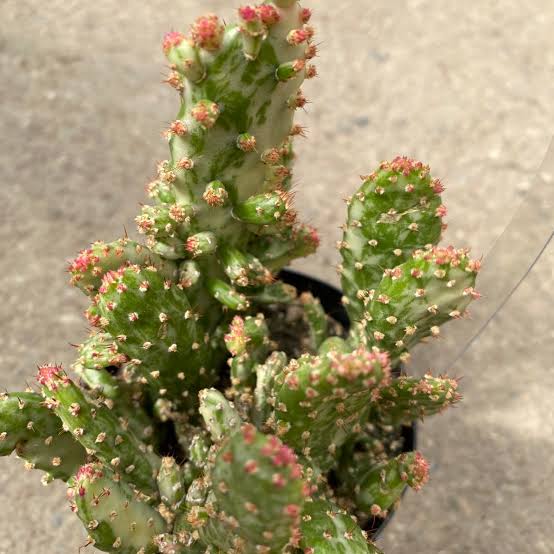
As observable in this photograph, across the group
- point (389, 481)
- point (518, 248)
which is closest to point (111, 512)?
point (389, 481)

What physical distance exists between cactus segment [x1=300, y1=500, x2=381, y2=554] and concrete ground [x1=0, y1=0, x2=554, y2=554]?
47cm

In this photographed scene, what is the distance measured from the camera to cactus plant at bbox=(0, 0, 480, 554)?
706 millimetres

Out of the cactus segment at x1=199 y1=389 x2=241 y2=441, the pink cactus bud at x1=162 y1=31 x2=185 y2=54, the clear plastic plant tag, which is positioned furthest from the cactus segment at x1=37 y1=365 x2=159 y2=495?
the clear plastic plant tag

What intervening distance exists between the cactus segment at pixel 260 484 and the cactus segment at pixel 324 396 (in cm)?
10

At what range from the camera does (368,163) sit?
1678mm

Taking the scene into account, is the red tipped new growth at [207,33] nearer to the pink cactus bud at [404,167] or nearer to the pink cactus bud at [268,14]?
the pink cactus bud at [268,14]

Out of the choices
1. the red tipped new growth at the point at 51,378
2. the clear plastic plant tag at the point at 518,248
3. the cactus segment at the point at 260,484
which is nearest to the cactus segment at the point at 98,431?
the red tipped new growth at the point at 51,378

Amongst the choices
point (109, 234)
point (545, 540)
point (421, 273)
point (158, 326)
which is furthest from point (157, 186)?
point (545, 540)

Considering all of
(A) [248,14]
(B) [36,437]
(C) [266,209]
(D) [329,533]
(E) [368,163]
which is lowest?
(D) [329,533]

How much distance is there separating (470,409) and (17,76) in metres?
1.25

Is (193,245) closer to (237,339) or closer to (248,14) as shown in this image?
(237,339)

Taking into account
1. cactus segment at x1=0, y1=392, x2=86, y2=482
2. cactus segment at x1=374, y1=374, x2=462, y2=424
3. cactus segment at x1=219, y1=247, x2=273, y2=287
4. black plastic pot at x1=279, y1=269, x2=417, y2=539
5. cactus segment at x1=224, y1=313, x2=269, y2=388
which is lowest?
cactus segment at x1=0, y1=392, x2=86, y2=482

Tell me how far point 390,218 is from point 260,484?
395mm

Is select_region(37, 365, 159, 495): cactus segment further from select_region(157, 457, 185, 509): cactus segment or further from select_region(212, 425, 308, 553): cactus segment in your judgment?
select_region(212, 425, 308, 553): cactus segment
